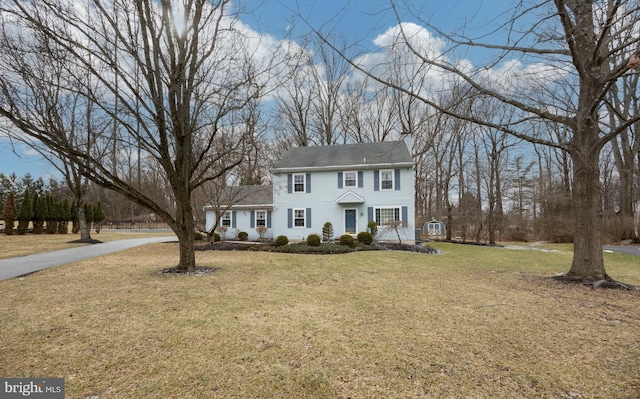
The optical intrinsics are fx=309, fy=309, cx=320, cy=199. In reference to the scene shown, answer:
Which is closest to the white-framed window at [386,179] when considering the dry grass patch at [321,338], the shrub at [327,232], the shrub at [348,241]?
the shrub at [327,232]

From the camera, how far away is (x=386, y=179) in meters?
18.1

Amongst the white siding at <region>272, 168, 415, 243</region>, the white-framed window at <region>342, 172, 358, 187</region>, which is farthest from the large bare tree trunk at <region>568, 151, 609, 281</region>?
the white-framed window at <region>342, 172, 358, 187</region>

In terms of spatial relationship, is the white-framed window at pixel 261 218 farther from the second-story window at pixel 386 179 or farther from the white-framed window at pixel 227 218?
the second-story window at pixel 386 179

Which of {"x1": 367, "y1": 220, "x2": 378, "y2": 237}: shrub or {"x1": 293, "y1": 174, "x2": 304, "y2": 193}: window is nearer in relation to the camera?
{"x1": 367, "y1": 220, "x2": 378, "y2": 237}: shrub

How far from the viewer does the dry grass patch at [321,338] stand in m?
2.93

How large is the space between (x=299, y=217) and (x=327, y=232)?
7.00 feet

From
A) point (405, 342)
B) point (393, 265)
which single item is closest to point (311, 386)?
point (405, 342)

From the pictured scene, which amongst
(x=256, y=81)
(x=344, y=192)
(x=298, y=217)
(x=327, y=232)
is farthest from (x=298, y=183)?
(x=256, y=81)

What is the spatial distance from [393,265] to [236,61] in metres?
8.03

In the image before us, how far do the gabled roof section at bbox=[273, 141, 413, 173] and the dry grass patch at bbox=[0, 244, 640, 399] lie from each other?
37.2 ft

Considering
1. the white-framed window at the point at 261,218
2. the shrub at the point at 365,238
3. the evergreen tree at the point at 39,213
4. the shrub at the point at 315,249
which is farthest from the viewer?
the evergreen tree at the point at 39,213

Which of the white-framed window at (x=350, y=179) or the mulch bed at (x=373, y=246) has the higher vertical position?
the white-framed window at (x=350, y=179)

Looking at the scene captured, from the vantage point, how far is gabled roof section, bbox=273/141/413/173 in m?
18.0

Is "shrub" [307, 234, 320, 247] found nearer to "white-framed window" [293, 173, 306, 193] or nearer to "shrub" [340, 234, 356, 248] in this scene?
"shrub" [340, 234, 356, 248]
